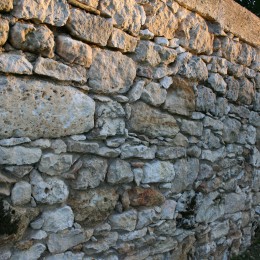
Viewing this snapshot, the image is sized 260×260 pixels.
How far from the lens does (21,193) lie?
79.9 inches

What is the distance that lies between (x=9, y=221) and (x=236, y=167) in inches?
93.3

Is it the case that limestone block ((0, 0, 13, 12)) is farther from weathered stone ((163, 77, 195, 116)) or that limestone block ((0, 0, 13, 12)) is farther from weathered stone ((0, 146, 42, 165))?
weathered stone ((163, 77, 195, 116))

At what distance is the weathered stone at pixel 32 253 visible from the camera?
6.74ft

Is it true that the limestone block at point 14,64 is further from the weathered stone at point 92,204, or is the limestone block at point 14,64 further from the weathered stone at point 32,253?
the weathered stone at point 32,253

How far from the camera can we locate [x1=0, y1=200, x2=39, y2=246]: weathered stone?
198cm

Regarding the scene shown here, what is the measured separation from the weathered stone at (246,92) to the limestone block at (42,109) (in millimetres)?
1873

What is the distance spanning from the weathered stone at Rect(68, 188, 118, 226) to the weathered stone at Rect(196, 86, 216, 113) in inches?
43.6

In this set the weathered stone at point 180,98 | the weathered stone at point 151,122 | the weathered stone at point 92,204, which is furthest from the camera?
the weathered stone at point 180,98

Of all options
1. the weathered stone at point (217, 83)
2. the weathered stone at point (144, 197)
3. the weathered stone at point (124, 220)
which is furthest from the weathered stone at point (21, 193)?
the weathered stone at point (217, 83)

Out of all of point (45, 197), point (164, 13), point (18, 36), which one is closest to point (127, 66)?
point (164, 13)

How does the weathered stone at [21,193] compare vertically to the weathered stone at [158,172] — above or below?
below

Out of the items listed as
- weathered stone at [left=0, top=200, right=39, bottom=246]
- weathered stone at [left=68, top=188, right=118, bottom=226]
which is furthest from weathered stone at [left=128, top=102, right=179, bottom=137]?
weathered stone at [left=0, top=200, right=39, bottom=246]

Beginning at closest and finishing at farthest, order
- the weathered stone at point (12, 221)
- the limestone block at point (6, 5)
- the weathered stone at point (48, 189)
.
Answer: the limestone block at point (6, 5)
the weathered stone at point (12, 221)
the weathered stone at point (48, 189)

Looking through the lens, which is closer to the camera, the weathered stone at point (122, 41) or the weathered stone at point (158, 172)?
the weathered stone at point (122, 41)
